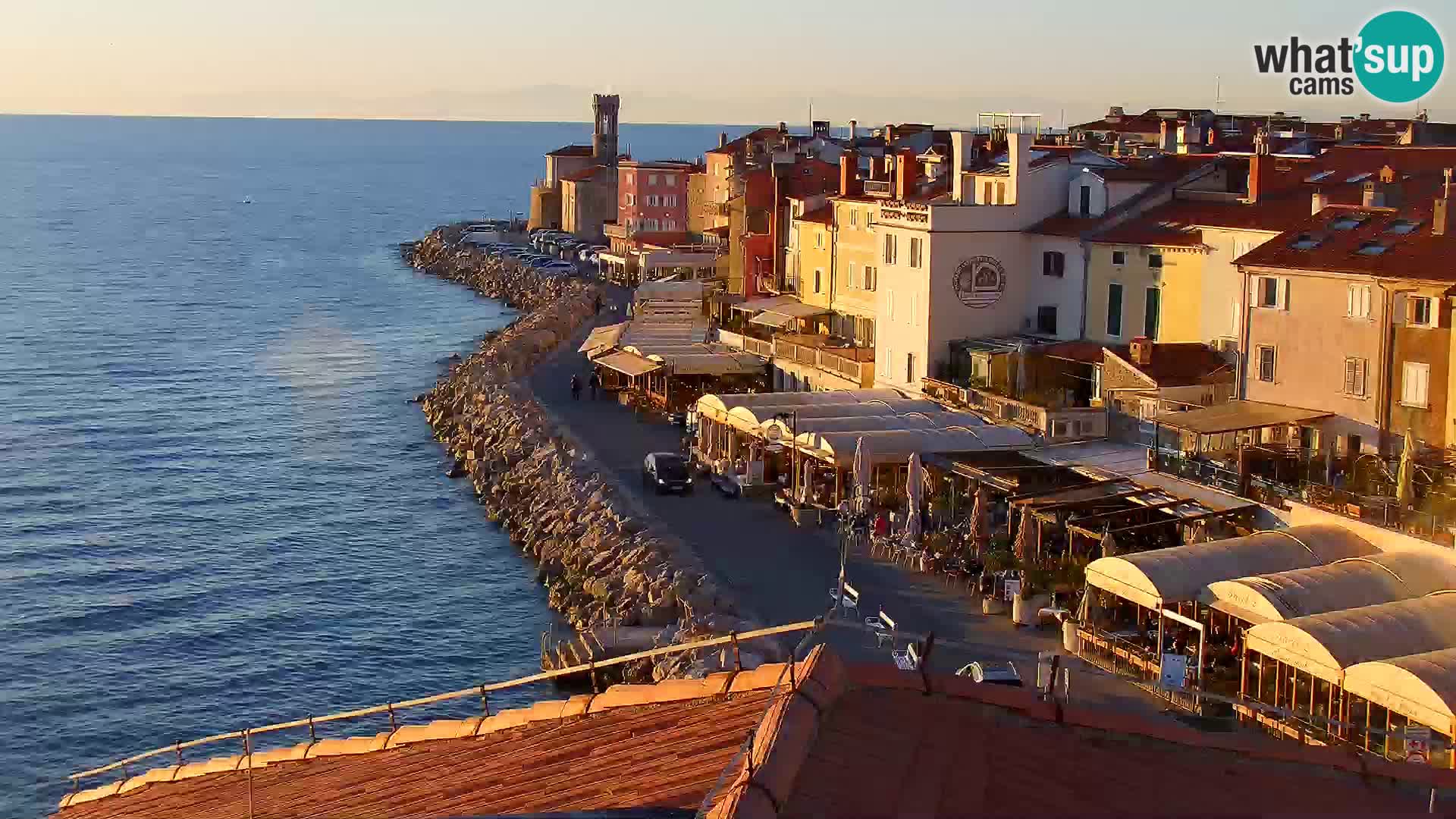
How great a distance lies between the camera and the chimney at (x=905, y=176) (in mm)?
42531

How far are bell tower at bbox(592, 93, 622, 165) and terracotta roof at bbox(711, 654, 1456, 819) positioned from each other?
10201 centimetres

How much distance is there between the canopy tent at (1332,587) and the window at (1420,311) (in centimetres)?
552

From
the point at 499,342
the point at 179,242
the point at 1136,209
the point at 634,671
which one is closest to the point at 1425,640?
the point at 634,671

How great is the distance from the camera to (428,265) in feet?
367

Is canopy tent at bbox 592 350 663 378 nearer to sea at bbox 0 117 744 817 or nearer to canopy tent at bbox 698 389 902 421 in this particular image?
sea at bbox 0 117 744 817

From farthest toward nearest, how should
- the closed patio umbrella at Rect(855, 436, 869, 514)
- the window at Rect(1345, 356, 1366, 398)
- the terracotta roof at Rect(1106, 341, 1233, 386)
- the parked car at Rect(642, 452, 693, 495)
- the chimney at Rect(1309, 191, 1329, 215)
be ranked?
the parked car at Rect(642, 452, 693, 495), the chimney at Rect(1309, 191, 1329, 215), the terracotta roof at Rect(1106, 341, 1233, 386), the closed patio umbrella at Rect(855, 436, 869, 514), the window at Rect(1345, 356, 1366, 398)

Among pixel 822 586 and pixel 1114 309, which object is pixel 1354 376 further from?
pixel 1114 309

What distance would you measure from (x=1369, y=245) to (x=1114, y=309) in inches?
332

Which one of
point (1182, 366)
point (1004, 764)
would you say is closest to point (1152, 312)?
point (1182, 366)

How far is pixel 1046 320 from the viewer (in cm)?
3675

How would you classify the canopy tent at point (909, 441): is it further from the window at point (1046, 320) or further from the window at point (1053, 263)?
the window at point (1053, 263)

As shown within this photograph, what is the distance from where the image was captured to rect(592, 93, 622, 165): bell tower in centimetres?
10906

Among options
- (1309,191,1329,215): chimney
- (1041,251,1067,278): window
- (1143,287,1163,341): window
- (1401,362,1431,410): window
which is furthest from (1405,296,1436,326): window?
(1041,251,1067,278): window

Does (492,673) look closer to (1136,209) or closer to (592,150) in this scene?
(1136,209)
